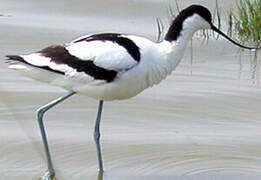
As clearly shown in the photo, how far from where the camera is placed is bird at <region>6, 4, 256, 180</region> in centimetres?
550

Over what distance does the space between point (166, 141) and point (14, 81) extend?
1613mm

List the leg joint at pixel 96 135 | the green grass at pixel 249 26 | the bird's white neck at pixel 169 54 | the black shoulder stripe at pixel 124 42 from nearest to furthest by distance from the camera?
1. the black shoulder stripe at pixel 124 42
2. the bird's white neck at pixel 169 54
3. the leg joint at pixel 96 135
4. the green grass at pixel 249 26

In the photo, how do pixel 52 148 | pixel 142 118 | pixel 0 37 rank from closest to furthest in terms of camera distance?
1. pixel 52 148
2. pixel 142 118
3. pixel 0 37

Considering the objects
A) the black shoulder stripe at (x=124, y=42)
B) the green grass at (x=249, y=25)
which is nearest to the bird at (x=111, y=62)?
the black shoulder stripe at (x=124, y=42)

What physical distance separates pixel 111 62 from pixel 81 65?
0.60 ft

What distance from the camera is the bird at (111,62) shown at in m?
5.50

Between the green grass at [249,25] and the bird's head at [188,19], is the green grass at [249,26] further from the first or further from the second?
the bird's head at [188,19]

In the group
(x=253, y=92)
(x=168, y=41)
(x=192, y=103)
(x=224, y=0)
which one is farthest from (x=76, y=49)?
(x=224, y=0)

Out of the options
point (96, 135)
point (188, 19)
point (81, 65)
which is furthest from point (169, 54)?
point (96, 135)

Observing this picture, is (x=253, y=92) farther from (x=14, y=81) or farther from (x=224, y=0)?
(x=224, y=0)

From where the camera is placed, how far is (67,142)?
6.21 m

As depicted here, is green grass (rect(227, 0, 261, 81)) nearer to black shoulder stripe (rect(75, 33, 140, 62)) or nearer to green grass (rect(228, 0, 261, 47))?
green grass (rect(228, 0, 261, 47))

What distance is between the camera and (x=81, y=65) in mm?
5551

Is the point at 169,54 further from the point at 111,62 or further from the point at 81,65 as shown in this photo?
the point at 81,65
